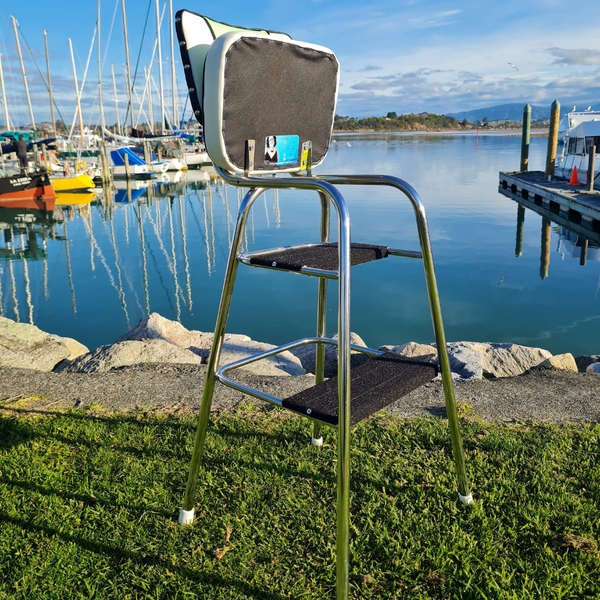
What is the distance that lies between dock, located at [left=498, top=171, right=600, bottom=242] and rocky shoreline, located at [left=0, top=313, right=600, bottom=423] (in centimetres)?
1082

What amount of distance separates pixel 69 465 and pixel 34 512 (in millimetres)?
395

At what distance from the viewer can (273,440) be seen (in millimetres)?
3049

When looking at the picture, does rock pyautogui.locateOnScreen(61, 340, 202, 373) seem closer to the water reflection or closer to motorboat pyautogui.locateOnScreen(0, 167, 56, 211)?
the water reflection

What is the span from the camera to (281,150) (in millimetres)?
2020

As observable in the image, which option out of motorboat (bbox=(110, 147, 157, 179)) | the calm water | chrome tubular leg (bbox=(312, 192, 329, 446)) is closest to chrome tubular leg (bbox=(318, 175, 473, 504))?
chrome tubular leg (bbox=(312, 192, 329, 446))

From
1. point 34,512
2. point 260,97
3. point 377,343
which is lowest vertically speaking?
point 377,343

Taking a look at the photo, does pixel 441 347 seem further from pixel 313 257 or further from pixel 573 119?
pixel 573 119

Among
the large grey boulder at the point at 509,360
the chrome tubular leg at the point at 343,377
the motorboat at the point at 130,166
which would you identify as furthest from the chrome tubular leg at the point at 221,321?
the motorboat at the point at 130,166

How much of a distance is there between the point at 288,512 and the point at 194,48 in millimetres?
1983

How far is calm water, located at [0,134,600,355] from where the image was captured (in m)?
8.78

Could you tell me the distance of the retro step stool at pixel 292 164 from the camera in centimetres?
165

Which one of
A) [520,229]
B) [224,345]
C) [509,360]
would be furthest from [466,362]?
[520,229]

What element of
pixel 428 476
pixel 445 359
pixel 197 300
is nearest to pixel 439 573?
pixel 428 476

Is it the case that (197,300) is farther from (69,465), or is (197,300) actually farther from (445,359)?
(445,359)
